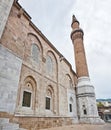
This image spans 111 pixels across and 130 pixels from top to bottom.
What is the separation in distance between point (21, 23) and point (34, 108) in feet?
19.8

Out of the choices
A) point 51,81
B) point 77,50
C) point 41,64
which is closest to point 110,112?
point 77,50

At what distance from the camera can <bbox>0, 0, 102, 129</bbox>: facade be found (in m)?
6.29

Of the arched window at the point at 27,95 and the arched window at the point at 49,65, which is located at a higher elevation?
the arched window at the point at 49,65

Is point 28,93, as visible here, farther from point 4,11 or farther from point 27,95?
point 4,11

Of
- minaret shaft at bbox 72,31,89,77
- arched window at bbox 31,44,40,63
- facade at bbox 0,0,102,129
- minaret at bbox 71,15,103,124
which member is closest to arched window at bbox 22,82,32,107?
facade at bbox 0,0,102,129

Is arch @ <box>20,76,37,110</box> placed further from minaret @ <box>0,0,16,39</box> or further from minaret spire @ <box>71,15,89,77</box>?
minaret spire @ <box>71,15,89,77</box>

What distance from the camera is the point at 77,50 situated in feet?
60.7

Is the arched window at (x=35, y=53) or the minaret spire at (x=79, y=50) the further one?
the minaret spire at (x=79, y=50)

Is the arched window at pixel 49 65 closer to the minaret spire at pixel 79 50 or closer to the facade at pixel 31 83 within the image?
the facade at pixel 31 83

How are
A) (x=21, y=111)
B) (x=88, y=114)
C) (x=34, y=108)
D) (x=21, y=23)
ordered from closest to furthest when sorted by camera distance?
(x=21, y=111) < (x=34, y=108) < (x=21, y=23) < (x=88, y=114)

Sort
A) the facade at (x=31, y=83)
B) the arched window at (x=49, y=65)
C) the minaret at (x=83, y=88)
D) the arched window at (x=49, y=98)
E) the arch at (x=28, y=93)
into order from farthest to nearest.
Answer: the minaret at (x=83, y=88) < the arched window at (x=49, y=65) < the arched window at (x=49, y=98) < the arch at (x=28, y=93) < the facade at (x=31, y=83)

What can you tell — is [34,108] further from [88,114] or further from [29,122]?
[88,114]

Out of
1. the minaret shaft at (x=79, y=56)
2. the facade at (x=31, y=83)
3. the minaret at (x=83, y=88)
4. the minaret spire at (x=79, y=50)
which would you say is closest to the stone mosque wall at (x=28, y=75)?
the facade at (x=31, y=83)

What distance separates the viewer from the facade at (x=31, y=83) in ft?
20.6
